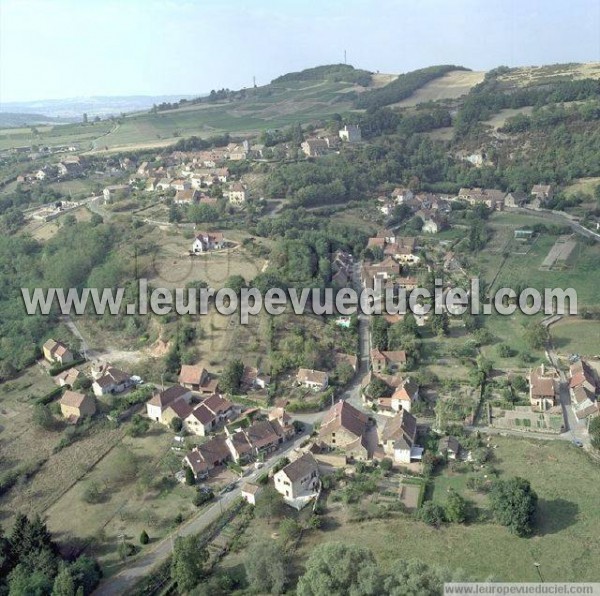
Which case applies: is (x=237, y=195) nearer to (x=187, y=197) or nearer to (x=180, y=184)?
(x=187, y=197)

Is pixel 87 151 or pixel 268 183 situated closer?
pixel 268 183

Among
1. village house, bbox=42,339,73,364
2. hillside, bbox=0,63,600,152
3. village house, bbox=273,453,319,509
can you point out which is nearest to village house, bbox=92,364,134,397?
village house, bbox=42,339,73,364

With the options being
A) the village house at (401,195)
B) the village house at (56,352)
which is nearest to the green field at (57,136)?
the village house at (401,195)

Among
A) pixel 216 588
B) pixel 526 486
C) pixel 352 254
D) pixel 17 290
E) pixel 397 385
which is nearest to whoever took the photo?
pixel 216 588

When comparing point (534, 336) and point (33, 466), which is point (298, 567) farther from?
point (534, 336)

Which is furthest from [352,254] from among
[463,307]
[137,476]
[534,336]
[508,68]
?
[508,68]
